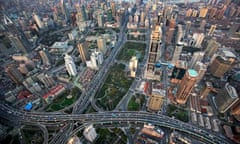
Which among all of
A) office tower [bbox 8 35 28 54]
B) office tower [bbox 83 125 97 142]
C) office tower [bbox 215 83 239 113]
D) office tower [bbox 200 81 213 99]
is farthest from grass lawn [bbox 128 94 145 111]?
office tower [bbox 8 35 28 54]

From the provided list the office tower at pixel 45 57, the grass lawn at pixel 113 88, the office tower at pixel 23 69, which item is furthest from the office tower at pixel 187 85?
the office tower at pixel 23 69

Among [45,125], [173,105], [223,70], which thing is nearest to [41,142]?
[45,125]

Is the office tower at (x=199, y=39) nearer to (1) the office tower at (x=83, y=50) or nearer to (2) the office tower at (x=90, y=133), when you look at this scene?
(1) the office tower at (x=83, y=50)

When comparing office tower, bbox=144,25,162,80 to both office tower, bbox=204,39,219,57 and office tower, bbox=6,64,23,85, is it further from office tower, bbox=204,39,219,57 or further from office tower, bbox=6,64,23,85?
office tower, bbox=6,64,23,85

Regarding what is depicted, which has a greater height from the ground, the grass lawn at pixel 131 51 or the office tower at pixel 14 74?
the office tower at pixel 14 74

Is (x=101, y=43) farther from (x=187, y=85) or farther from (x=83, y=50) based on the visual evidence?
(x=187, y=85)

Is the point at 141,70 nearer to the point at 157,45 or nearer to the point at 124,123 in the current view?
the point at 157,45

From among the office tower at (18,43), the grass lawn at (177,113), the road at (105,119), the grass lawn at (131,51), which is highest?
the office tower at (18,43)
